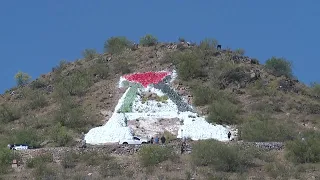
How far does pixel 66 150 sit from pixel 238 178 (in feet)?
31.9

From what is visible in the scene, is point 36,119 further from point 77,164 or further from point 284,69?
point 284,69

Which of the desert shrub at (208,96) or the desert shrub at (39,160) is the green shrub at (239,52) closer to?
the desert shrub at (208,96)

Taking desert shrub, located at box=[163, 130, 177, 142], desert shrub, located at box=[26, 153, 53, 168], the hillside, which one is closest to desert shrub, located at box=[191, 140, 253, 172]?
the hillside

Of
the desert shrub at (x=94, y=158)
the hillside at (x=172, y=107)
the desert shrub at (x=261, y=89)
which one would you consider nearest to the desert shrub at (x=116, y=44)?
the hillside at (x=172, y=107)

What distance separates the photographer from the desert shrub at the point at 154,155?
39.3 metres

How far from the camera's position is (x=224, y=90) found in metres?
58.5

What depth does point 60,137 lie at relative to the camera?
48469 millimetres

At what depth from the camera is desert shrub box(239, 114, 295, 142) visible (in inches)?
1812

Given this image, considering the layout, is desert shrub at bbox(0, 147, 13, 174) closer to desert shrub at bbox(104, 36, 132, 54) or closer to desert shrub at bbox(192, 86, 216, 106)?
desert shrub at bbox(192, 86, 216, 106)

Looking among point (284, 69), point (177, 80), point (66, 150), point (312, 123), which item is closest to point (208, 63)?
point (177, 80)

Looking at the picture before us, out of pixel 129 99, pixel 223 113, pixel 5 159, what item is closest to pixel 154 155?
pixel 5 159

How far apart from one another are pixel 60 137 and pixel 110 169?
10.5 metres

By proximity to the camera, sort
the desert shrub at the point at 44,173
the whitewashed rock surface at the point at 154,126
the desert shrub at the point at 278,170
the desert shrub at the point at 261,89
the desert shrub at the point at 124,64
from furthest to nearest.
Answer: the desert shrub at the point at 124,64 < the desert shrub at the point at 261,89 < the whitewashed rock surface at the point at 154,126 < the desert shrub at the point at 44,173 < the desert shrub at the point at 278,170

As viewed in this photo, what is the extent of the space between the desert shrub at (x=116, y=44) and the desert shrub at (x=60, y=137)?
1989 centimetres
